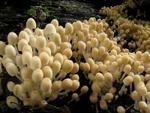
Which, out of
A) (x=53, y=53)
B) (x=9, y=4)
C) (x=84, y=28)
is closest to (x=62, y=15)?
(x=9, y=4)

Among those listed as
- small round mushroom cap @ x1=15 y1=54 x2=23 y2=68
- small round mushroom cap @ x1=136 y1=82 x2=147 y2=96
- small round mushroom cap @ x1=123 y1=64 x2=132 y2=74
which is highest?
small round mushroom cap @ x1=15 y1=54 x2=23 y2=68

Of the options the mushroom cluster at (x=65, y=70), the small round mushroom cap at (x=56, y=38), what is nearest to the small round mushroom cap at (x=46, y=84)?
the mushroom cluster at (x=65, y=70)

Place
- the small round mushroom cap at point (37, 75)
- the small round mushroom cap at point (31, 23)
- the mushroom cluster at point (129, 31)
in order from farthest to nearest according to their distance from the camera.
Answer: the mushroom cluster at point (129, 31) → the small round mushroom cap at point (31, 23) → the small round mushroom cap at point (37, 75)

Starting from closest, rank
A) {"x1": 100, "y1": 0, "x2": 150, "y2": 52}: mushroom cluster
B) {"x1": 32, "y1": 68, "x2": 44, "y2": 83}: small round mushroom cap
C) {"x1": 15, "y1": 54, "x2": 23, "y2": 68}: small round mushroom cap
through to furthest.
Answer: {"x1": 32, "y1": 68, "x2": 44, "y2": 83}: small round mushroom cap → {"x1": 15, "y1": 54, "x2": 23, "y2": 68}: small round mushroom cap → {"x1": 100, "y1": 0, "x2": 150, "y2": 52}: mushroom cluster

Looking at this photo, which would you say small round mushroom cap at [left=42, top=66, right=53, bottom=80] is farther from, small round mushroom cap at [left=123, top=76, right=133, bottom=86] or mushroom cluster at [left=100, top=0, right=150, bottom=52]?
mushroom cluster at [left=100, top=0, right=150, bottom=52]

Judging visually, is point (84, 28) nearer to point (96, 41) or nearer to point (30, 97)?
point (96, 41)

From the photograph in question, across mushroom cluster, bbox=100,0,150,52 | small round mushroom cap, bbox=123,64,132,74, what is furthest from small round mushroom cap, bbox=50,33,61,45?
mushroom cluster, bbox=100,0,150,52

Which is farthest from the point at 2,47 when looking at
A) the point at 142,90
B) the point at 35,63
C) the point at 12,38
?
the point at 142,90

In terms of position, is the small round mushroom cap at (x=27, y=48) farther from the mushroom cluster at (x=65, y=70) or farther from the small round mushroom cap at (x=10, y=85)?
the small round mushroom cap at (x=10, y=85)
